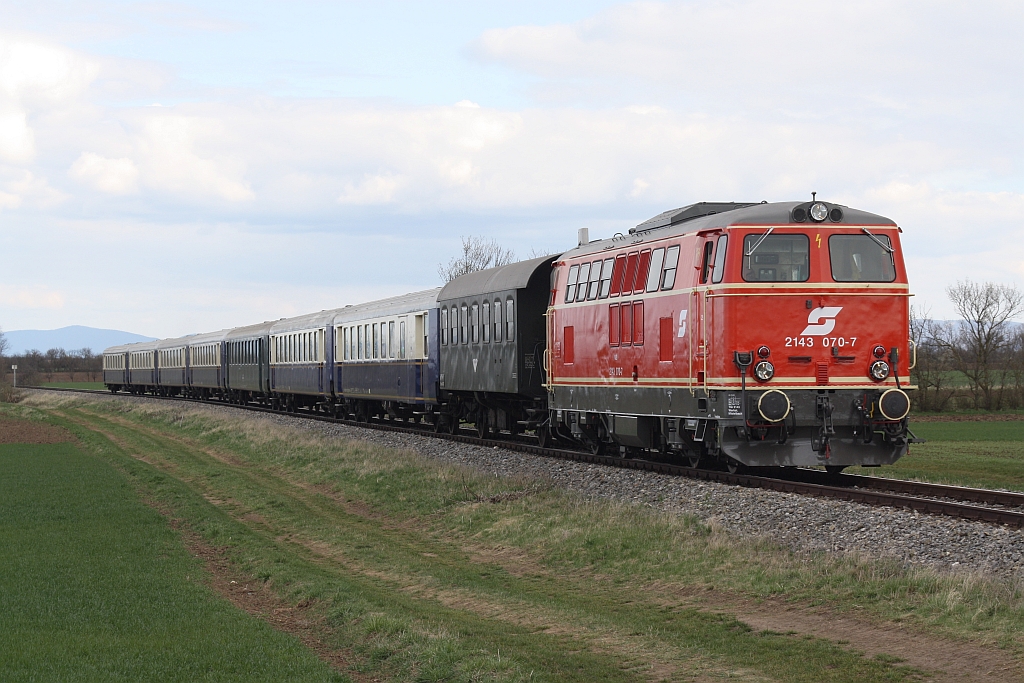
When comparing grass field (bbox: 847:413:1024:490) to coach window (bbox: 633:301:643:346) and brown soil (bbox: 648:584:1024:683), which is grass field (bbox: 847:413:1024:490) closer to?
coach window (bbox: 633:301:643:346)

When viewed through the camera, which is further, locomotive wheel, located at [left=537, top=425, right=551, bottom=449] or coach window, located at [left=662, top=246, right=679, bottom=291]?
locomotive wheel, located at [left=537, top=425, right=551, bottom=449]

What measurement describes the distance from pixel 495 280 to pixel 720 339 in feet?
37.7

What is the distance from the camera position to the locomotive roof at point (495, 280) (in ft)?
83.5

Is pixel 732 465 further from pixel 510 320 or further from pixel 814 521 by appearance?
pixel 510 320

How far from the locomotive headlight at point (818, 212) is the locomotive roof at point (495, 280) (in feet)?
27.7

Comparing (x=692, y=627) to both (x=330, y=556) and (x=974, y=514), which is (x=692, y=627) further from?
(x=330, y=556)

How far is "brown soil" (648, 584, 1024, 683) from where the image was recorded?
9.02 meters

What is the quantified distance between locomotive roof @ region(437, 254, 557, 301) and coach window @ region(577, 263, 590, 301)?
7.58 feet

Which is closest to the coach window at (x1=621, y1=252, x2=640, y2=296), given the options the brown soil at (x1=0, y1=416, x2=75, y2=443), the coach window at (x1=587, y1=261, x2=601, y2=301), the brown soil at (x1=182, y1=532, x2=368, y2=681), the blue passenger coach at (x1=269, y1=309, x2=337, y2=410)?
the coach window at (x1=587, y1=261, x2=601, y2=301)

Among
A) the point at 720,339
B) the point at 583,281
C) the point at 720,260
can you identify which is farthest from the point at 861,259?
the point at 583,281

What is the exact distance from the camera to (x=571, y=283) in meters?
23.1

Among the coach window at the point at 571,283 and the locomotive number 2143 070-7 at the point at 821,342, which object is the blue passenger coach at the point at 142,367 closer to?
the coach window at the point at 571,283

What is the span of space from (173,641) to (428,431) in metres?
23.0

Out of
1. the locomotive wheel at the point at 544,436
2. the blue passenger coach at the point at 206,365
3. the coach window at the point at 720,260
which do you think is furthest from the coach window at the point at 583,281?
the blue passenger coach at the point at 206,365
